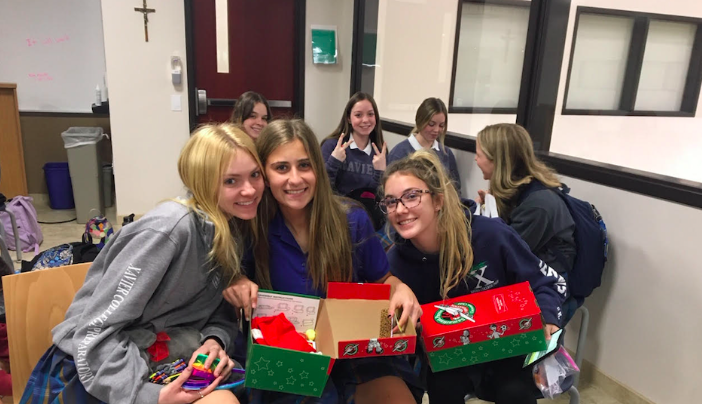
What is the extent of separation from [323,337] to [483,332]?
418 millimetres

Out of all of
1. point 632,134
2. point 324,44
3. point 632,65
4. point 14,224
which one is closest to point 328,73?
point 324,44

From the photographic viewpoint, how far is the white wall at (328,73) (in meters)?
4.36

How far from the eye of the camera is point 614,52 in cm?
288

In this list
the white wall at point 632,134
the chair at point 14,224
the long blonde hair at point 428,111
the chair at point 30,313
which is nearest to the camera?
the chair at point 30,313

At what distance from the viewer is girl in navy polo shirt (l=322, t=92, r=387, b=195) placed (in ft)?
9.54

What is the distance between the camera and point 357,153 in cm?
296

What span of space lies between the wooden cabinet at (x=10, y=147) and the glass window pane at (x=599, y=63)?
4.58 meters

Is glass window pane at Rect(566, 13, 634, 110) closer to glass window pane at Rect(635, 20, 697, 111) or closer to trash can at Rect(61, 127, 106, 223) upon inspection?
glass window pane at Rect(635, 20, 697, 111)

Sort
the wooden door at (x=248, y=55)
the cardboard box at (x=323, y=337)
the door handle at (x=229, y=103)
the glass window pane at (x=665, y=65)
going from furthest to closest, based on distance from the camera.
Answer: the door handle at (x=229, y=103) → the wooden door at (x=248, y=55) → the glass window pane at (x=665, y=65) → the cardboard box at (x=323, y=337)

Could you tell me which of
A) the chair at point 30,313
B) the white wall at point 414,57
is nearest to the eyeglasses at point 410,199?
the chair at point 30,313

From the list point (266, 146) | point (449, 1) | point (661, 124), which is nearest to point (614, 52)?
point (661, 124)

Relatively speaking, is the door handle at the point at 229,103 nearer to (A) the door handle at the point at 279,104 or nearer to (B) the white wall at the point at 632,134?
(A) the door handle at the point at 279,104

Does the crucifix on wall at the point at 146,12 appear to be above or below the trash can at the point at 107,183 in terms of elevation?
above

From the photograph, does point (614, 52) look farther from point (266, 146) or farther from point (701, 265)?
point (266, 146)
